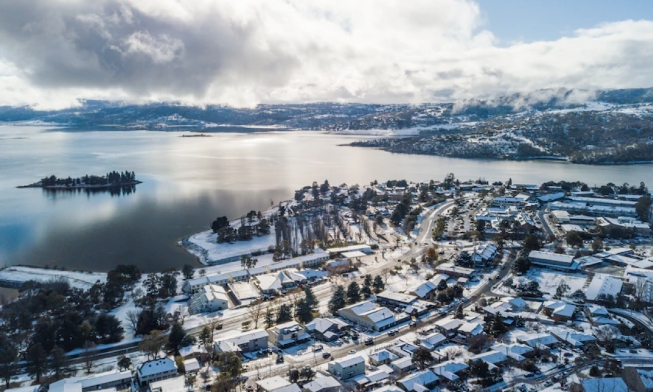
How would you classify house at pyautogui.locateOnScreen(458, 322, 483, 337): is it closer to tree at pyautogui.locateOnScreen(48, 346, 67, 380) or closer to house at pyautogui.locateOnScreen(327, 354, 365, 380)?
house at pyautogui.locateOnScreen(327, 354, 365, 380)

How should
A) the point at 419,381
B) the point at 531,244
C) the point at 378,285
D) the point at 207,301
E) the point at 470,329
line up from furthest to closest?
1. the point at 531,244
2. the point at 378,285
3. the point at 207,301
4. the point at 470,329
5. the point at 419,381

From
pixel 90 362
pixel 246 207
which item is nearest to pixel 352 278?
pixel 90 362

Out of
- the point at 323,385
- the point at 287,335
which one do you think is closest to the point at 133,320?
the point at 287,335

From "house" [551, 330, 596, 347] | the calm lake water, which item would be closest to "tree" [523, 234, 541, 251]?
"house" [551, 330, 596, 347]

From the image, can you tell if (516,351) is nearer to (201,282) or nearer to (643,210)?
(201,282)

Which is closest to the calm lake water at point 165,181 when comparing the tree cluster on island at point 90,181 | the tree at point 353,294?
the tree cluster on island at point 90,181

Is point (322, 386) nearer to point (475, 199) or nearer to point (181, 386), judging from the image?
point (181, 386)
